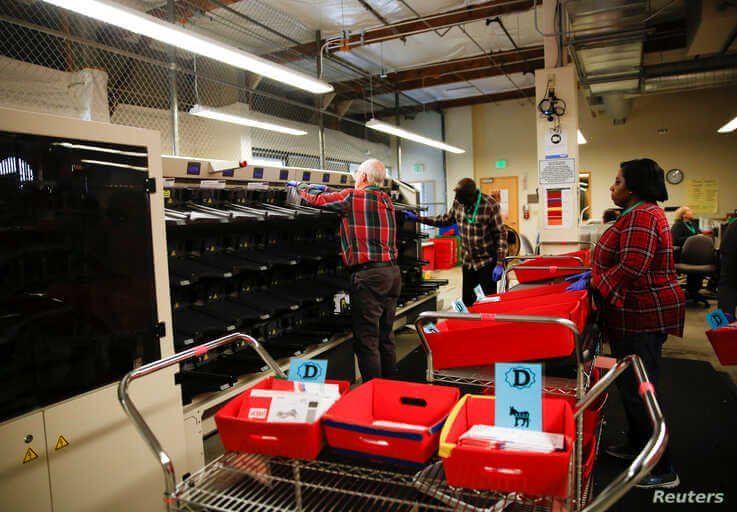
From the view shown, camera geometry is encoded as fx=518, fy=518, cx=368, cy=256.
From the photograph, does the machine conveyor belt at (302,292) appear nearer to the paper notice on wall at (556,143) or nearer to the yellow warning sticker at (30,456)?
the yellow warning sticker at (30,456)

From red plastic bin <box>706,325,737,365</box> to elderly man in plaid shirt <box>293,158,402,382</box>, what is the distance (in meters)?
2.03

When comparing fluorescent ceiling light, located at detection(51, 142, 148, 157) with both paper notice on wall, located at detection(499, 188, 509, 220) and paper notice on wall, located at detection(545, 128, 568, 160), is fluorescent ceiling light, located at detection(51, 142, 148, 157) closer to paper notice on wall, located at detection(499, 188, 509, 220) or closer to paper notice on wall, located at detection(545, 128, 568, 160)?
paper notice on wall, located at detection(545, 128, 568, 160)

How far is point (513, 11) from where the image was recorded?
6.53 metres

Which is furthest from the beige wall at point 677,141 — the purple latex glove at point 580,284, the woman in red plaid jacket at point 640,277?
the woman in red plaid jacket at point 640,277

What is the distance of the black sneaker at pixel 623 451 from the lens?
9.72 ft

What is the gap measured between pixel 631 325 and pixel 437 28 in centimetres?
554

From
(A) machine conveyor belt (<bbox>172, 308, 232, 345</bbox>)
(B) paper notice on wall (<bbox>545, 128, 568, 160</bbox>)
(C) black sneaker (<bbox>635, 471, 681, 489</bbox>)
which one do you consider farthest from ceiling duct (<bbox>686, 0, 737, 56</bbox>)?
(A) machine conveyor belt (<bbox>172, 308, 232, 345</bbox>)

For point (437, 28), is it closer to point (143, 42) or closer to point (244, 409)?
point (143, 42)

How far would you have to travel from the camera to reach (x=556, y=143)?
5.62 meters

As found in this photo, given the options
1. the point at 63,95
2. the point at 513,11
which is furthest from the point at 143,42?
the point at 513,11

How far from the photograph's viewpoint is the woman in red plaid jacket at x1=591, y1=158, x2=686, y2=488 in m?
2.44

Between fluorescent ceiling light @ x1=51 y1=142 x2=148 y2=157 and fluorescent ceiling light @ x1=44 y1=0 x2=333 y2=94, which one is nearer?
fluorescent ceiling light @ x1=51 y1=142 x2=148 y2=157

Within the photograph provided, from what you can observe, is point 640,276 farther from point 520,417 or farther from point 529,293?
point 520,417

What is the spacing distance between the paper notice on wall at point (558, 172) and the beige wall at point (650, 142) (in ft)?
22.4
